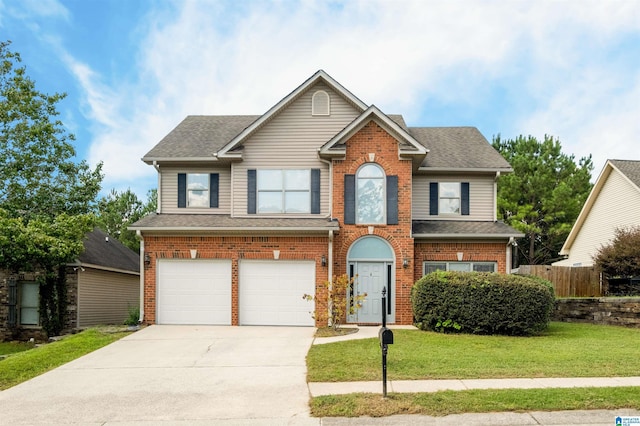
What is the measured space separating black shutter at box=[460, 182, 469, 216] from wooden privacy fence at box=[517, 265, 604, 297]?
4287 mm

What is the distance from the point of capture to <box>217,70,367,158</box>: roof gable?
61.1 feet

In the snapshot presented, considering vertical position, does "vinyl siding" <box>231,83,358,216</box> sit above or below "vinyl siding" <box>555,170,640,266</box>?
above

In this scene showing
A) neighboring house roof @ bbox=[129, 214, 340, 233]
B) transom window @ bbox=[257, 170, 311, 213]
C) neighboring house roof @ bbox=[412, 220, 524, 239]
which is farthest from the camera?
transom window @ bbox=[257, 170, 311, 213]

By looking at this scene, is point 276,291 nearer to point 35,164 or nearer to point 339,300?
point 339,300

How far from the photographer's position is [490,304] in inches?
600

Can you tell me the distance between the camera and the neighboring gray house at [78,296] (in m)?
20.3

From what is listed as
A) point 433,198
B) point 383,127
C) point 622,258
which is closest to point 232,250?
point 383,127

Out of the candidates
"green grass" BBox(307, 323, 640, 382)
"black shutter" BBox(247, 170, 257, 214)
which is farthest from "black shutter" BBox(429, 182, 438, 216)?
"black shutter" BBox(247, 170, 257, 214)

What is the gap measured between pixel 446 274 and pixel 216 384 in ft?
26.8

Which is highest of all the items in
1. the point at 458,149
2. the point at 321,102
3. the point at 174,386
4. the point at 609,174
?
the point at 321,102

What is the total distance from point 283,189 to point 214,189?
8.37 feet

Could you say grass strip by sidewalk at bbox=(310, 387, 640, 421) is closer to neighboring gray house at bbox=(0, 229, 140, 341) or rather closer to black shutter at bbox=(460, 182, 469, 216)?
black shutter at bbox=(460, 182, 469, 216)

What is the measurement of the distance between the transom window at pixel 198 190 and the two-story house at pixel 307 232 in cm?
64

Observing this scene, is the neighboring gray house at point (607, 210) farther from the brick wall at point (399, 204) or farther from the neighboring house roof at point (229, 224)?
the neighboring house roof at point (229, 224)
